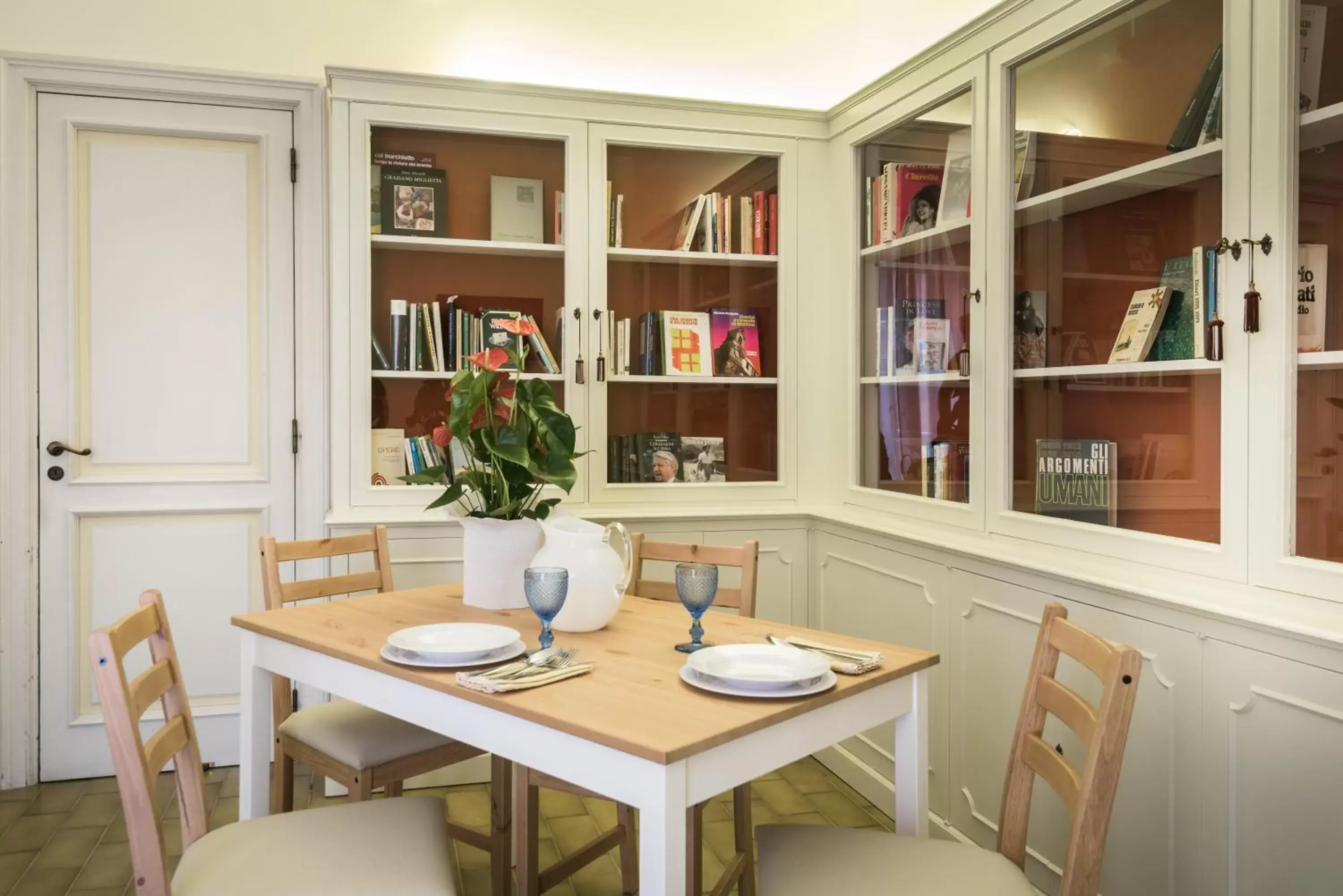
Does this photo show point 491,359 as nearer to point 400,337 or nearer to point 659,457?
point 400,337

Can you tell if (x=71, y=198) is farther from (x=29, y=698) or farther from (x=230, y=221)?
(x=29, y=698)

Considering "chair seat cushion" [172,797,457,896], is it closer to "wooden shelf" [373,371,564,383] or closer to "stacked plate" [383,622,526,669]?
"stacked plate" [383,622,526,669]

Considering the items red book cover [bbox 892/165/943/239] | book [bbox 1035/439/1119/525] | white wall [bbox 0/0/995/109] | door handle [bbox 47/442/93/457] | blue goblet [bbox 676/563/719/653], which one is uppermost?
white wall [bbox 0/0/995/109]

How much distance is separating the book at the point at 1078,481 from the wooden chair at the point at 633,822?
2.50 feet

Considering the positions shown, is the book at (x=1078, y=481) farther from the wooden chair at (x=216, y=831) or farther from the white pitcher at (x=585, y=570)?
the wooden chair at (x=216, y=831)

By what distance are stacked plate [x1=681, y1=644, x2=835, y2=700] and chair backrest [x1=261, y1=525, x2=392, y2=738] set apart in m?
1.13

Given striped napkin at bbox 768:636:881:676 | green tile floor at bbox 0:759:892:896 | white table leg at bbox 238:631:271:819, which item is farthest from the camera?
green tile floor at bbox 0:759:892:896

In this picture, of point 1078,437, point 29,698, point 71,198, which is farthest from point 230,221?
point 1078,437

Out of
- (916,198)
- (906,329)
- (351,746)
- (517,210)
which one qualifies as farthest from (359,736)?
(916,198)

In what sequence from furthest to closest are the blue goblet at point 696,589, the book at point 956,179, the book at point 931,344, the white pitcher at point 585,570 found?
the book at point 931,344
the book at point 956,179
the white pitcher at point 585,570
the blue goblet at point 696,589

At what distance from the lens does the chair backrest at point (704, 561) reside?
2.30 meters

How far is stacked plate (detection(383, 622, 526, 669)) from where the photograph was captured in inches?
65.0

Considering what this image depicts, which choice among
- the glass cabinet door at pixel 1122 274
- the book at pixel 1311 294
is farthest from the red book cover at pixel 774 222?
the book at pixel 1311 294

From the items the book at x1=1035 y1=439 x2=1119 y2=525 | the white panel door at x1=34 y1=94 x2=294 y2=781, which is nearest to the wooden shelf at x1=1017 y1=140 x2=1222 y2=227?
the book at x1=1035 y1=439 x2=1119 y2=525
